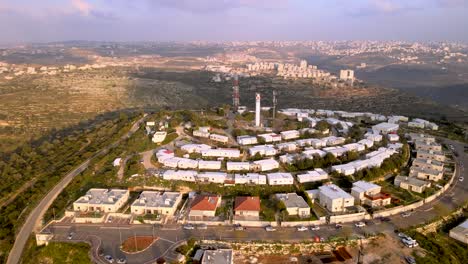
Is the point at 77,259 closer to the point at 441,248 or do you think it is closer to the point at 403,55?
the point at 441,248

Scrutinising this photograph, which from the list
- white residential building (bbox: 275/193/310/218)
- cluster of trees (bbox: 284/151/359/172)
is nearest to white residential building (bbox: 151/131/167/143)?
cluster of trees (bbox: 284/151/359/172)

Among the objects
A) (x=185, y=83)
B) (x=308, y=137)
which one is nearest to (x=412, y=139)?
(x=308, y=137)

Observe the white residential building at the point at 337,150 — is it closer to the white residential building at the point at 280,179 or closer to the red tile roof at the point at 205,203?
the white residential building at the point at 280,179

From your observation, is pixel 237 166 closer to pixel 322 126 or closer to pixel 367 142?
pixel 322 126

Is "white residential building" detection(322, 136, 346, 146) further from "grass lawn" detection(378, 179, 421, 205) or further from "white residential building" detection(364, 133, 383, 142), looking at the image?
"grass lawn" detection(378, 179, 421, 205)

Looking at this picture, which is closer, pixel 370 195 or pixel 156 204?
pixel 156 204

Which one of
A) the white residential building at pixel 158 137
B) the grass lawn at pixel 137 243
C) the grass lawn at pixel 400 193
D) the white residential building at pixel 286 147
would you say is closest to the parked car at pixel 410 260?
the grass lawn at pixel 400 193

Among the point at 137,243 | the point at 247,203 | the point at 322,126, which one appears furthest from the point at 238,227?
the point at 322,126
